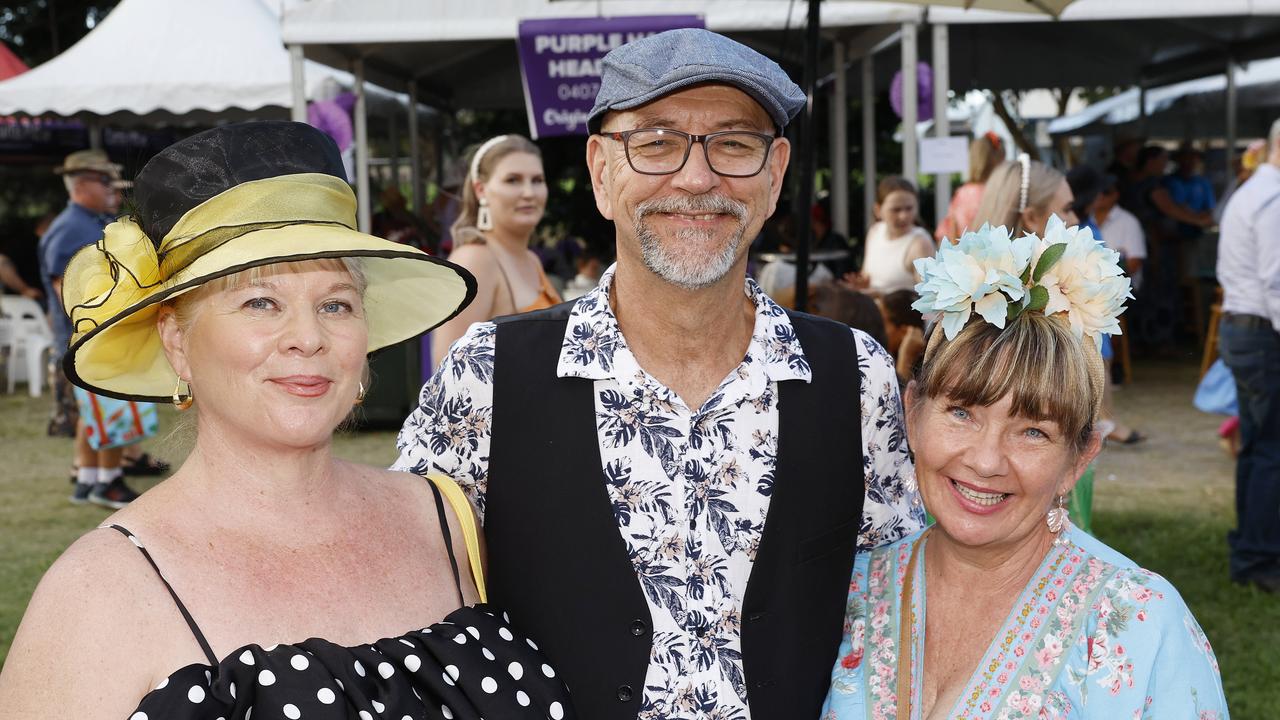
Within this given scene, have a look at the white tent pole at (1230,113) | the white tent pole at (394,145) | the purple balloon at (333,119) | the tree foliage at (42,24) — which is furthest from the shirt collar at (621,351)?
the tree foliage at (42,24)

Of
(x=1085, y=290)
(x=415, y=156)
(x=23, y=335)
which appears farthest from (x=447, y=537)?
(x=23, y=335)

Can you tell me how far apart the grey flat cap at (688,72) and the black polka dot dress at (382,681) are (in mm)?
928

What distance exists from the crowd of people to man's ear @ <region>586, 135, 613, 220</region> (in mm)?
13

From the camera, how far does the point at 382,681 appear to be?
168 cm

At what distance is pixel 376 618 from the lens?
1776mm

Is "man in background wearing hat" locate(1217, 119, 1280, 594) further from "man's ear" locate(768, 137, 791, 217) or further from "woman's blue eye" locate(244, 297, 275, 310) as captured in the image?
"woman's blue eye" locate(244, 297, 275, 310)

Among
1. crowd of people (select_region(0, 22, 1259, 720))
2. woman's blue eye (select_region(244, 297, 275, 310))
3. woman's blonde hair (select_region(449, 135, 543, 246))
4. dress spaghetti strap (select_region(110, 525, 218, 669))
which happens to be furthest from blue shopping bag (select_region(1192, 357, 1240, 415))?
dress spaghetti strap (select_region(110, 525, 218, 669))

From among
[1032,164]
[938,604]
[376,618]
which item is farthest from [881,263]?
[376,618]

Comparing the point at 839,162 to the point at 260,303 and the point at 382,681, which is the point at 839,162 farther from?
the point at 382,681

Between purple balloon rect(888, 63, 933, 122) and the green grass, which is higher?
purple balloon rect(888, 63, 933, 122)

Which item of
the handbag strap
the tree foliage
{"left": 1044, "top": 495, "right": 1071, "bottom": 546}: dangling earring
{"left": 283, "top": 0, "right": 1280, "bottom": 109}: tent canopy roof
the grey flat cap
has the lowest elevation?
the handbag strap

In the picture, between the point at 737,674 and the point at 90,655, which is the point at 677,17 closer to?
the point at 737,674

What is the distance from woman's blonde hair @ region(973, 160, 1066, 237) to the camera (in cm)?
473

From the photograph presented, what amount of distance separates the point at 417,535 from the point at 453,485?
0.14 meters
